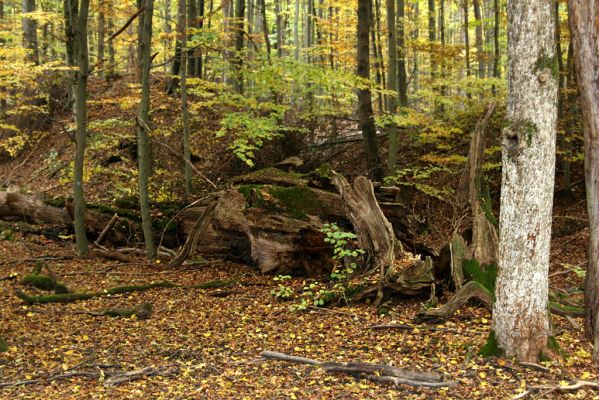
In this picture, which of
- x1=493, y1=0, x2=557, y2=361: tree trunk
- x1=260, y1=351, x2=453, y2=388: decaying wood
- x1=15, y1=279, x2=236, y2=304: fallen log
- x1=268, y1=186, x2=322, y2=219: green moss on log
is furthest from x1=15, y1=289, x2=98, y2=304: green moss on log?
x1=493, y1=0, x2=557, y2=361: tree trunk

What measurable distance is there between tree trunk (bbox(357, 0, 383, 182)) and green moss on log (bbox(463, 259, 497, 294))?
18.8ft

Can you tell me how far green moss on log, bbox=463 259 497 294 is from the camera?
7.37 meters

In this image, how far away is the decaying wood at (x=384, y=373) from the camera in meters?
5.11

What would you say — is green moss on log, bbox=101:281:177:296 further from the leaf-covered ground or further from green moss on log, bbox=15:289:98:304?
green moss on log, bbox=15:289:98:304

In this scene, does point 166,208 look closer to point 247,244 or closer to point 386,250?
point 247,244

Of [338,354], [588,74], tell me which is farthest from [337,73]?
[338,354]

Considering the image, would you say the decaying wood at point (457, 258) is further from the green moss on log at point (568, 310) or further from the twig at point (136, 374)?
the twig at point (136, 374)

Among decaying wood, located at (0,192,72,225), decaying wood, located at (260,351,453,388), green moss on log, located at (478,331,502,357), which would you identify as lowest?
decaying wood, located at (260,351,453,388)

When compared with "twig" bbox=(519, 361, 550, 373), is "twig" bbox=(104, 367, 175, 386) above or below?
below

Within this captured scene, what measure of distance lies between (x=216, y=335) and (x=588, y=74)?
5449mm

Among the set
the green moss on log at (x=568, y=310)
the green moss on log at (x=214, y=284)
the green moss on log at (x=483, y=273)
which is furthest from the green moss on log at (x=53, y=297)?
the green moss on log at (x=568, y=310)

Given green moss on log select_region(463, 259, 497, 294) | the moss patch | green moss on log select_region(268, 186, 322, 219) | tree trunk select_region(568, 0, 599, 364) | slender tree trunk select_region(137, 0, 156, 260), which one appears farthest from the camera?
slender tree trunk select_region(137, 0, 156, 260)

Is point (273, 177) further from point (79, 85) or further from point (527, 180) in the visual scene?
point (527, 180)

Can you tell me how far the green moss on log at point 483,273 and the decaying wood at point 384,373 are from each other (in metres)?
2.53
